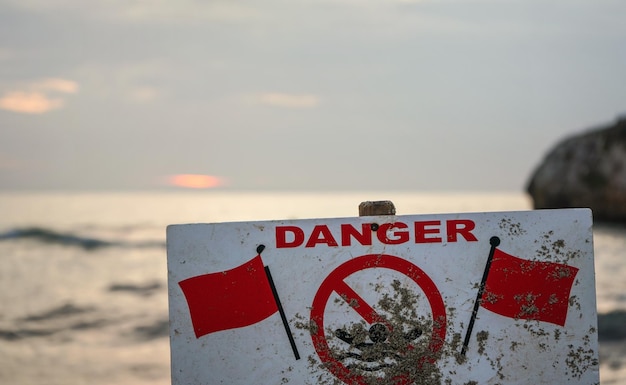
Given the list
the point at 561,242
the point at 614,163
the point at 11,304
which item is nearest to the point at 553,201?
the point at 614,163

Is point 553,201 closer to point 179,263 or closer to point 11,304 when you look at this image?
point 11,304

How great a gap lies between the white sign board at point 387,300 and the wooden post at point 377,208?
10 cm

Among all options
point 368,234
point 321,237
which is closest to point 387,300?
point 368,234

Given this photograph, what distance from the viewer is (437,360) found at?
3.38 metres

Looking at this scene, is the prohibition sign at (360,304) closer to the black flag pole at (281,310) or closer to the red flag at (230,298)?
the black flag pole at (281,310)

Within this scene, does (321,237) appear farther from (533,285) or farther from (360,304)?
(533,285)

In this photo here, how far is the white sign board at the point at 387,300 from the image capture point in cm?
339

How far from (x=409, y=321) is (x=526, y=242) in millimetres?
680

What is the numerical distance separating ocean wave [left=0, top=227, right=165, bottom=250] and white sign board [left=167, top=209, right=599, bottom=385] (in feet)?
89.1

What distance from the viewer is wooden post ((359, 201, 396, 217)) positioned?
3545mm

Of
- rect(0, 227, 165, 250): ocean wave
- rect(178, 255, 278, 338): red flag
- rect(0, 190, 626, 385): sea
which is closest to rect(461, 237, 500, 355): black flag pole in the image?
rect(178, 255, 278, 338): red flag

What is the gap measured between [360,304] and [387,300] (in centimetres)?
13

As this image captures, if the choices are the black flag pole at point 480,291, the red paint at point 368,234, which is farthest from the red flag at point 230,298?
the black flag pole at point 480,291

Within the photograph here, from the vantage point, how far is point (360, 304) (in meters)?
3.42
